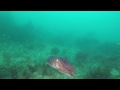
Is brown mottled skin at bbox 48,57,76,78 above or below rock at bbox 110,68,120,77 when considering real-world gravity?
above

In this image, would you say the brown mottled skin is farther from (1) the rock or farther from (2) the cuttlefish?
(1) the rock

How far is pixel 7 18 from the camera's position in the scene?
1019 inches

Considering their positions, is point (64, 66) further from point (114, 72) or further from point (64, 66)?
point (114, 72)

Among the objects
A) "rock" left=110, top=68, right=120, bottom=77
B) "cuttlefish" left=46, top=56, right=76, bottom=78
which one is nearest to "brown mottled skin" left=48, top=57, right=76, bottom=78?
"cuttlefish" left=46, top=56, right=76, bottom=78

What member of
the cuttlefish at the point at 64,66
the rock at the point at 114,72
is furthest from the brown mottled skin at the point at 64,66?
the rock at the point at 114,72

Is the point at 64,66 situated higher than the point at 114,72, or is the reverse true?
the point at 64,66

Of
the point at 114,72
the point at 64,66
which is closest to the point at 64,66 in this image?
the point at 64,66

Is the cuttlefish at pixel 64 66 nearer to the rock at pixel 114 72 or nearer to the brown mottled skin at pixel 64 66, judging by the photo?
the brown mottled skin at pixel 64 66
